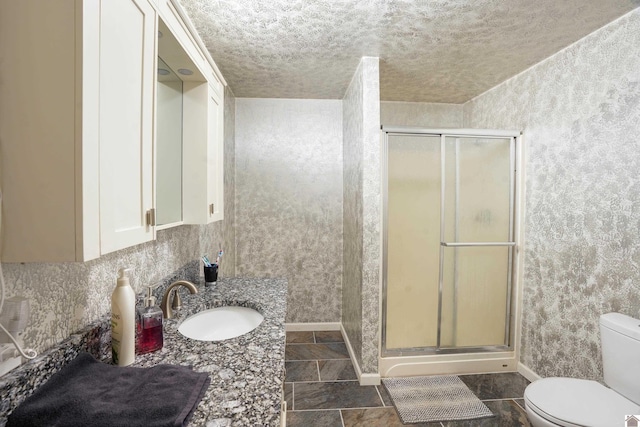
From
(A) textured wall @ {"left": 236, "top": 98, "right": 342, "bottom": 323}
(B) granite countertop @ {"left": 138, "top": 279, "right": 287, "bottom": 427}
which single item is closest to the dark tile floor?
(A) textured wall @ {"left": 236, "top": 98, "right": 342, "bottom": 323}

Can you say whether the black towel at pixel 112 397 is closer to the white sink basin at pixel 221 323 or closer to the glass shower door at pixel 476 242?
the white sink basin at pixel 221 323

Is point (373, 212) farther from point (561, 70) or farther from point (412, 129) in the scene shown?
point (561, 70)

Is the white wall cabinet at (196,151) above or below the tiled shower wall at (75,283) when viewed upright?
above

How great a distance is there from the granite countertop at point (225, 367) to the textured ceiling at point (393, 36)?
1604 mm

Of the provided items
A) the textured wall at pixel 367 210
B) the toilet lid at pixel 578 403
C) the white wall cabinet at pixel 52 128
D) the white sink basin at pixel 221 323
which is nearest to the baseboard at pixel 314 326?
the textured wall at pixel 367 210

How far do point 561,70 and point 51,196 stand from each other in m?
2.76

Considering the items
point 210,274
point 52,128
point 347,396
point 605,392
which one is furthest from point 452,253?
point 52,128

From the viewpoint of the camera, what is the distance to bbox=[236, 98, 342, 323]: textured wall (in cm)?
323

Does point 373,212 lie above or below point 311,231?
above

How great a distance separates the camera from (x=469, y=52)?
7.13ft

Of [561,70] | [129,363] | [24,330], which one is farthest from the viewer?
[561,70]

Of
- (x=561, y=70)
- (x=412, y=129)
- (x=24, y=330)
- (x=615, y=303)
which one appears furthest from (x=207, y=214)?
(x=561, y=70)

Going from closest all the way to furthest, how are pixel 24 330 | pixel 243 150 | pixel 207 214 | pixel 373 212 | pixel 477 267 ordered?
pixel 24 330 → pixel 207 214 → pixel 373 212 → pixel 477 267 → pixel 243 150

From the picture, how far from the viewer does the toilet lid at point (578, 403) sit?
53.6 inches
